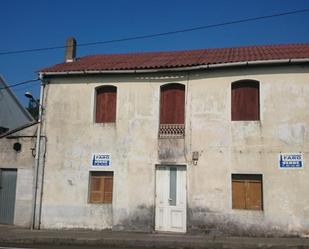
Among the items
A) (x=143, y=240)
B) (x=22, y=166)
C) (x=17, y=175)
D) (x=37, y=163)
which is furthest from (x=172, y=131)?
(x=17, y=175)

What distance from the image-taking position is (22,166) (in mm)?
15875

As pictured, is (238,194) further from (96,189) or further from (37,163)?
(37,163)

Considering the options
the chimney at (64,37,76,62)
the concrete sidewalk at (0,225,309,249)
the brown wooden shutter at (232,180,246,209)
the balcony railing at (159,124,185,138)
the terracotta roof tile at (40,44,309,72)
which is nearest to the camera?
the concrete sidewalk at (0,225,309,249)

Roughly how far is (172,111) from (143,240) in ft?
16.1

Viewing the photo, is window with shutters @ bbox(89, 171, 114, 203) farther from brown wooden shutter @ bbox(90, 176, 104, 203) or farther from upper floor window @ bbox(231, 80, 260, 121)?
upper floor window @ bbox(231, 80, 260, 121)

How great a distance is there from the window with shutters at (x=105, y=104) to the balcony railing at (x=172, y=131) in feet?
6.43

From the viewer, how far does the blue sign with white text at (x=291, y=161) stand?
13344mm

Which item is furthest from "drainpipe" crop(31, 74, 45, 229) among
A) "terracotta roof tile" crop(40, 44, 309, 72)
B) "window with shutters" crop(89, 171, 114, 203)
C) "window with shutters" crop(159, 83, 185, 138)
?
"window with shutters" crop(159, 83, 185, 138)

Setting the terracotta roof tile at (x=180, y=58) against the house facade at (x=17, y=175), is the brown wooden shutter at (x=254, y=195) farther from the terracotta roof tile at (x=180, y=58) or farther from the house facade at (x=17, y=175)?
the house facade at (x=17, y=175)

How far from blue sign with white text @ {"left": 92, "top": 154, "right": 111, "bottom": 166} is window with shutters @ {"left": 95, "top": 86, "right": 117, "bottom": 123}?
1.37 m

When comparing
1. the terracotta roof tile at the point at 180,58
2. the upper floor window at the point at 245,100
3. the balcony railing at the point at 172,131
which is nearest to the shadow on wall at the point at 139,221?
the balcony railing at the point at 172,131

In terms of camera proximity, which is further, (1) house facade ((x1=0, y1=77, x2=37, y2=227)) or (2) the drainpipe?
(1) house facade ((x1=0, y1=77, x2=37, y2=227))

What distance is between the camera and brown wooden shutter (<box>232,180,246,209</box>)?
13.8m

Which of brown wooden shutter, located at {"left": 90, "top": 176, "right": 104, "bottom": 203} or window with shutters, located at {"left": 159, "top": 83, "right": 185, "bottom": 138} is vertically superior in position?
window with shutters, located at {"left": 159, "top": 83, "right": 185, "bottom": 138}
